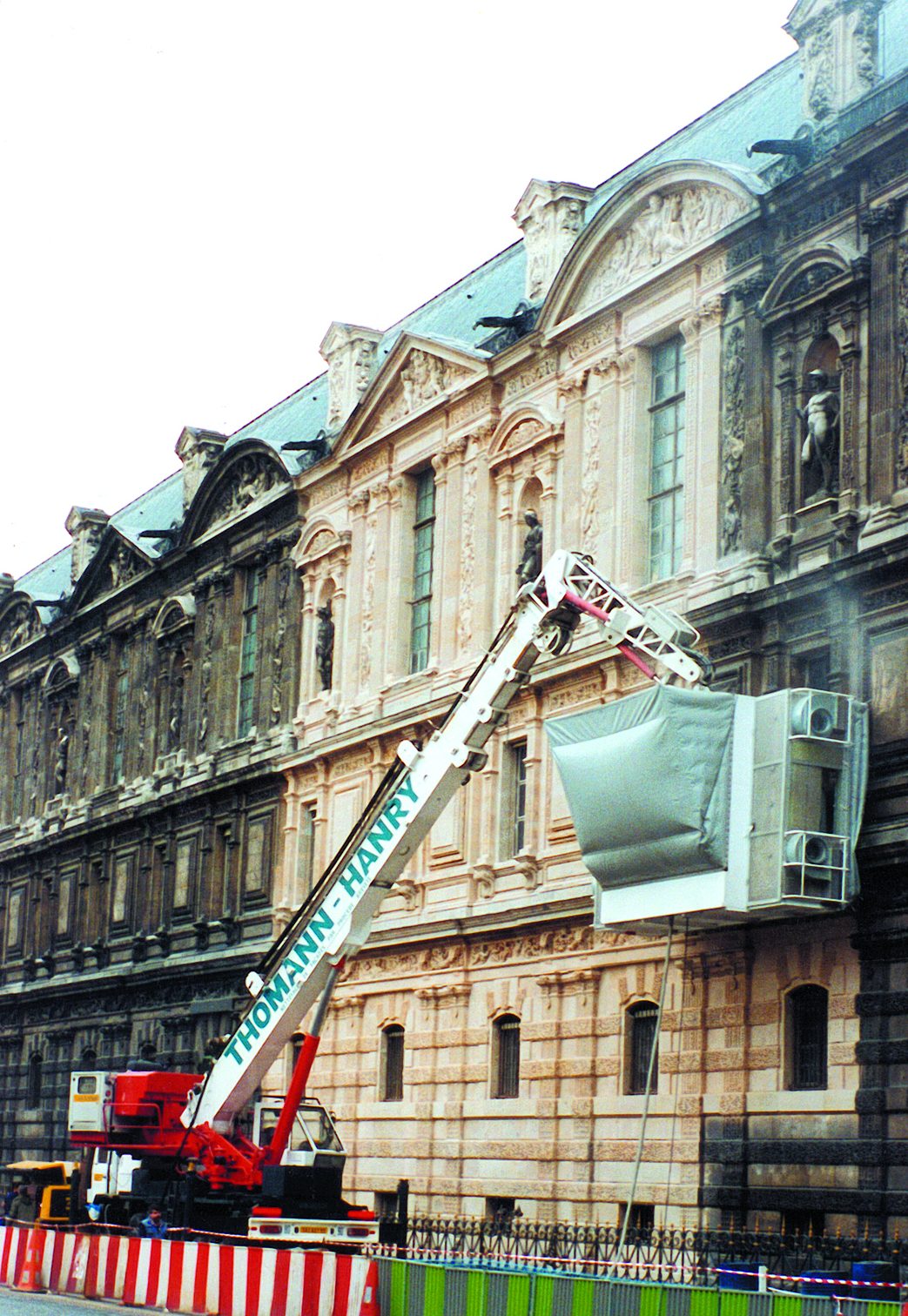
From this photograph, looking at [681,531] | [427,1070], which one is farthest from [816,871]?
[427,1070]

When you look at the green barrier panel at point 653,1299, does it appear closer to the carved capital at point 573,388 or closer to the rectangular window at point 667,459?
the rectangular window at point 667,459

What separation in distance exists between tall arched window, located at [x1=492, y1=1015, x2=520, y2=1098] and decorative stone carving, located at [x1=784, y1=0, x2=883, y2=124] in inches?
673

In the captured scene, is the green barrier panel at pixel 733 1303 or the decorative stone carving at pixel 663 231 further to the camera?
the decorative stone carving at pixel 663 231

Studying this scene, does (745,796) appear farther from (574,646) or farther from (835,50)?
(835,50)

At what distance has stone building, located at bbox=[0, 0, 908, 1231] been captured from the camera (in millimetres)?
32219

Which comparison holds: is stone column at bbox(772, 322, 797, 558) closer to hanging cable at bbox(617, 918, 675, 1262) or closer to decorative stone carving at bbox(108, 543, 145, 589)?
hanging cable at bbox(617, 918, 675, 1262)

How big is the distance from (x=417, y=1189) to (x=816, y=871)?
47.6 feet

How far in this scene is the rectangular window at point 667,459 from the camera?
123 feet

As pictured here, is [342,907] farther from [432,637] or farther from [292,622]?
[292,622]

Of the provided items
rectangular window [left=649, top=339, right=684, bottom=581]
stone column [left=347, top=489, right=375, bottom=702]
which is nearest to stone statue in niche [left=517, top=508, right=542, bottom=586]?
rectangular window [left=649, top=339, right=684, bottom=581]

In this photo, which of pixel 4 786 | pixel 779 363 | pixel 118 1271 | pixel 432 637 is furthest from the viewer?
pixel 4 786

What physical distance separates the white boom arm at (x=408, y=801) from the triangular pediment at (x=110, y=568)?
26.0m

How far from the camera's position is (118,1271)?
3231cm

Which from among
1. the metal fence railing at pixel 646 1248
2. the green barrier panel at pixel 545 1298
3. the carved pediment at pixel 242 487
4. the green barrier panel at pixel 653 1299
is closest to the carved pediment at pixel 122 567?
the carved pediment at pixel 242 487
